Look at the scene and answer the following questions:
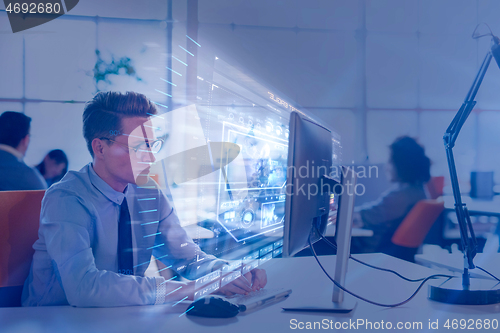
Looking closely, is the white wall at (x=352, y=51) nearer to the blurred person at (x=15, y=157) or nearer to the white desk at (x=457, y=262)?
the blurred person at (x=15, y=157)

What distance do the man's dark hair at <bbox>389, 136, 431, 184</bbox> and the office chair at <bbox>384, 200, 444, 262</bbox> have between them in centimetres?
23

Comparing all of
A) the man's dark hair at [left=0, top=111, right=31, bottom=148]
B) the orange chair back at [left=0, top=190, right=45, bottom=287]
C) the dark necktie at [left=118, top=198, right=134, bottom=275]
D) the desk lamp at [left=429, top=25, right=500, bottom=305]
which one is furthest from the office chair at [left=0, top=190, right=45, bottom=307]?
the man's dark hair at [left=0, top=111, right=31, bottom=148]

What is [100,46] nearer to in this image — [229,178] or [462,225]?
[229,178]

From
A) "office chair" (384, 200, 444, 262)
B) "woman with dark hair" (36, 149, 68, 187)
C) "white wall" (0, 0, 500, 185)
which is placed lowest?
"office chair" (384, 200, 444, 262)

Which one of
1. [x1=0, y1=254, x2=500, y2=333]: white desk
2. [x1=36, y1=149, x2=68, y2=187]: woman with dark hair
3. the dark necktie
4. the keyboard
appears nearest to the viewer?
[x1=0, y1=254, x2=500, y2=333]: white desk

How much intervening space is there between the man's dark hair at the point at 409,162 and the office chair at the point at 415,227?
0.23 metres

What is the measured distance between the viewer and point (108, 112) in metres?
1.14

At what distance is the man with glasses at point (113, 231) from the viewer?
81 cm

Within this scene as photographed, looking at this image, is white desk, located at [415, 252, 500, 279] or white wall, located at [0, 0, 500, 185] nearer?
white desk, located at [415, 252, 500, 279]

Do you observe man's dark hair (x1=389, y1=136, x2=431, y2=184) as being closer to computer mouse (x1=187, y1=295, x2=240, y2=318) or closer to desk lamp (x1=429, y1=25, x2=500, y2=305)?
desk lamp (x1=429, y1=25, x2=500, y2=305)

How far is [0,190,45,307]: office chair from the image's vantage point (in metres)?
0.94

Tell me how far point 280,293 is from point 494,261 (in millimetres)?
1029

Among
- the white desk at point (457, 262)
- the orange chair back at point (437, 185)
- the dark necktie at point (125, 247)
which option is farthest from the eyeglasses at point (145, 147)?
the orange chair back at point (437, 185)

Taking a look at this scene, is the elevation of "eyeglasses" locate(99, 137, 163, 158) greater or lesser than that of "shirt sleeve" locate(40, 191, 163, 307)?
greater
